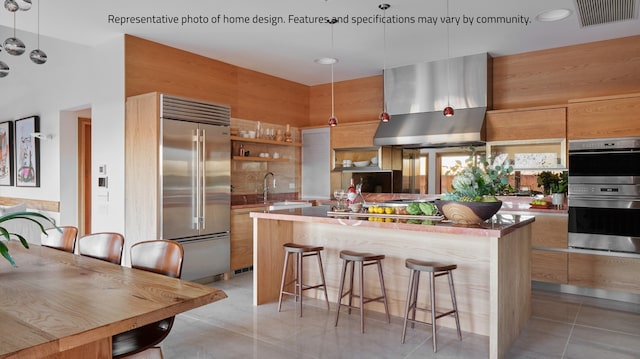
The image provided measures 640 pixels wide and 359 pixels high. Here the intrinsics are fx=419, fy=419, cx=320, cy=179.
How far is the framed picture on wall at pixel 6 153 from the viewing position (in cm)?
749

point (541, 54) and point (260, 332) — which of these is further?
point (541, 54)

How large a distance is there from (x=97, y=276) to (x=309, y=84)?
18.7 ft

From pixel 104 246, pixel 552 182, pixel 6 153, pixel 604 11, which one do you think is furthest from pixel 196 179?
pixel 6 153

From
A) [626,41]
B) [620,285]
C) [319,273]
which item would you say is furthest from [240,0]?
[620,285]

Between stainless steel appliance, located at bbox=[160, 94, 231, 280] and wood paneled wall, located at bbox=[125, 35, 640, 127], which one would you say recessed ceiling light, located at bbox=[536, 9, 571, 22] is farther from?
stainless steel appliance, located at bbox=[160, 94, 231, 280]

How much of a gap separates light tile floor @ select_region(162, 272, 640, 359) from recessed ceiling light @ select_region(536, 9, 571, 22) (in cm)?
281

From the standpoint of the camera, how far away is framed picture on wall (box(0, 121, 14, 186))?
24.6 feet

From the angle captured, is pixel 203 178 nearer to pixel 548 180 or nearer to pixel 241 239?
pixel 241 239

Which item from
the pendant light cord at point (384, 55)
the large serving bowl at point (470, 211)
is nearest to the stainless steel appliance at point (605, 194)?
the large serving bowl at point (470, 211)

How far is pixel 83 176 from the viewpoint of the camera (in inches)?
245

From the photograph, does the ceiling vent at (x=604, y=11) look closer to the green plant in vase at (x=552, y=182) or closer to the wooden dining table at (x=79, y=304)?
the green plant in vase at (x=552, y=182)

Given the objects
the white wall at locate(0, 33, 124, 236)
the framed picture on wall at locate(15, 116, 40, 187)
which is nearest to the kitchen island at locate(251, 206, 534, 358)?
the white wall at locate(0, 33, 124, 236)

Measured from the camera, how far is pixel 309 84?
23.6 feet

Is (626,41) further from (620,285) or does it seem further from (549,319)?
(549,319)
